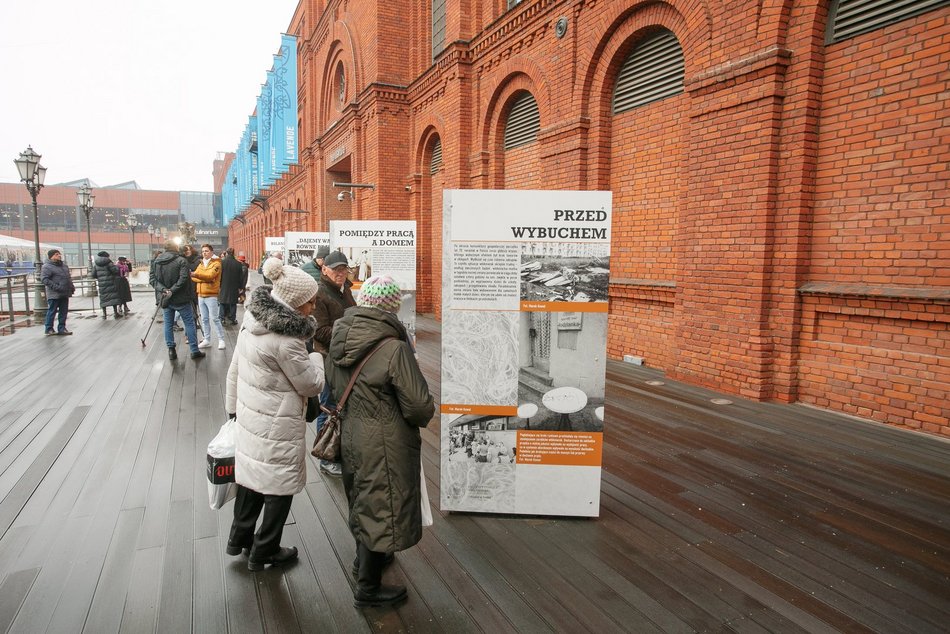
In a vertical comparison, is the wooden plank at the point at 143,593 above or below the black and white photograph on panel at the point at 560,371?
below

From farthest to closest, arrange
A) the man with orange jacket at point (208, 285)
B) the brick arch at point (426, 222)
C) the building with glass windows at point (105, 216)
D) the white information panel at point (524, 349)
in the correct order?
the building with glass windows at point (105, 216), the brick arch at point (426, 222), the man with orange jacket at point (208, 285), the white information panel at point (524, 349)

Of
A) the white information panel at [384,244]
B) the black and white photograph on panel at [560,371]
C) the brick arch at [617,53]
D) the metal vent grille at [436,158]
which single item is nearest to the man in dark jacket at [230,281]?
the metal vent grille at [436,158]

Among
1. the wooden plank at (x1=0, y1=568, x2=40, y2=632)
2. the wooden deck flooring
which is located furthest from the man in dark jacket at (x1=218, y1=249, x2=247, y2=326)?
the wooden plank at (x1=0, y1=568, x2=40, y2=632)

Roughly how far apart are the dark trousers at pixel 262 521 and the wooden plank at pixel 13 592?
3.26 ft

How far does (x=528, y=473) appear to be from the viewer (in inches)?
142

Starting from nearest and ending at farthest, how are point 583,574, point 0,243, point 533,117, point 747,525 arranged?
point 583,574 < point 747,525 < point 533,117 < point 0,243

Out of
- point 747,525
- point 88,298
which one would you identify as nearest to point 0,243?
point 88,298

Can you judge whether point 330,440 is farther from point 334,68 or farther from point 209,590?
point 334,68

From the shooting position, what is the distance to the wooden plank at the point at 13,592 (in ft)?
8.68

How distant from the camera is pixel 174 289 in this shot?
28.0 ft

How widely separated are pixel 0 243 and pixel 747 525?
Result: 31.7 m

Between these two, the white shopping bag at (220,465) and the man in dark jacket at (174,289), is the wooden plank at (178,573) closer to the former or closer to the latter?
the white shopping bag at (220,465)

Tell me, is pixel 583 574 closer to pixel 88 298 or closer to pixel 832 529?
pixel 832 529

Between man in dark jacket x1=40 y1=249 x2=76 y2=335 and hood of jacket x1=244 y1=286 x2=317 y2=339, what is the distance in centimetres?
1158
